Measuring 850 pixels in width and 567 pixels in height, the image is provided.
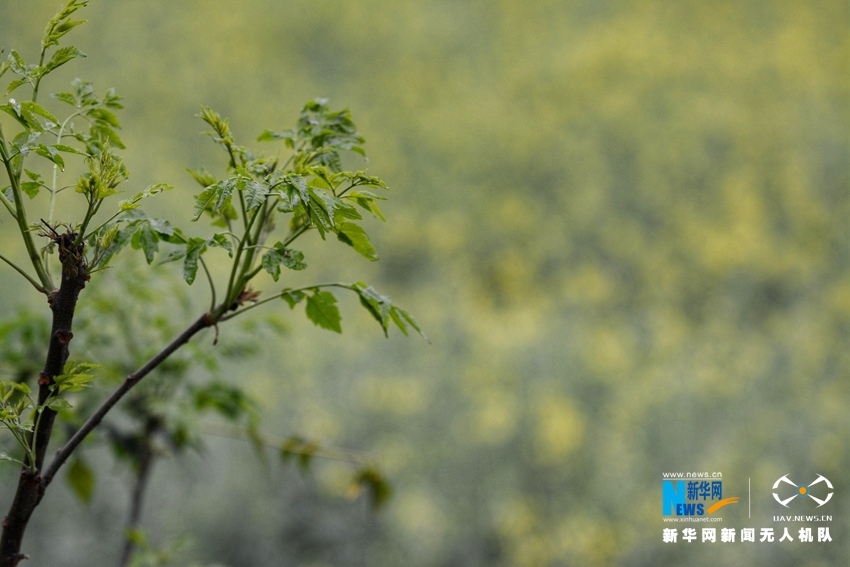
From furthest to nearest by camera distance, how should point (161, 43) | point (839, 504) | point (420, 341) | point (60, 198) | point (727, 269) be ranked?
point (161, 43) → point (60, 198) → point (727, 269) → point (420, 341) → point (839, 504)

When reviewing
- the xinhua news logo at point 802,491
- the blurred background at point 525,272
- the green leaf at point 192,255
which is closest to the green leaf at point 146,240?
the green leaf at point 192,255

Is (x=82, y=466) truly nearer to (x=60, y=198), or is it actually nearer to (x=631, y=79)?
(x=60, y=198)

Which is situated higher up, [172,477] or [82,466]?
[172,477]

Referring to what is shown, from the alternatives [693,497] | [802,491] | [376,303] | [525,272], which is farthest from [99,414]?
[525,272]

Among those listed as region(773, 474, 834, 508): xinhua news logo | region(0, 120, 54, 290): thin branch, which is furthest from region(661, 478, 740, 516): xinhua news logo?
region(0, 120, 54, 290): thin branch

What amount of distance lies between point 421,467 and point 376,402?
347 millimetres

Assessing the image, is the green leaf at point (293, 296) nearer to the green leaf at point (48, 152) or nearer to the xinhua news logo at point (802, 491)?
the green leaf at point (48, 152)

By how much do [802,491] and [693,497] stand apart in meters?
0.48

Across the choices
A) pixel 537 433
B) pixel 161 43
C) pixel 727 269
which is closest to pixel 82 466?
pixel 537 433

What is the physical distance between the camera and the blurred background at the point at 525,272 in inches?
104

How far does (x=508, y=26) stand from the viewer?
7.80 meters

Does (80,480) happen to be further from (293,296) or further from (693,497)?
(693,497)

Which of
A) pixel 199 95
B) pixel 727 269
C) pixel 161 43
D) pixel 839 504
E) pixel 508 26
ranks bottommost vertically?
pixel 839 504

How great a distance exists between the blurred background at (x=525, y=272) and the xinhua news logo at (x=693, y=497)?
0.21 feet
